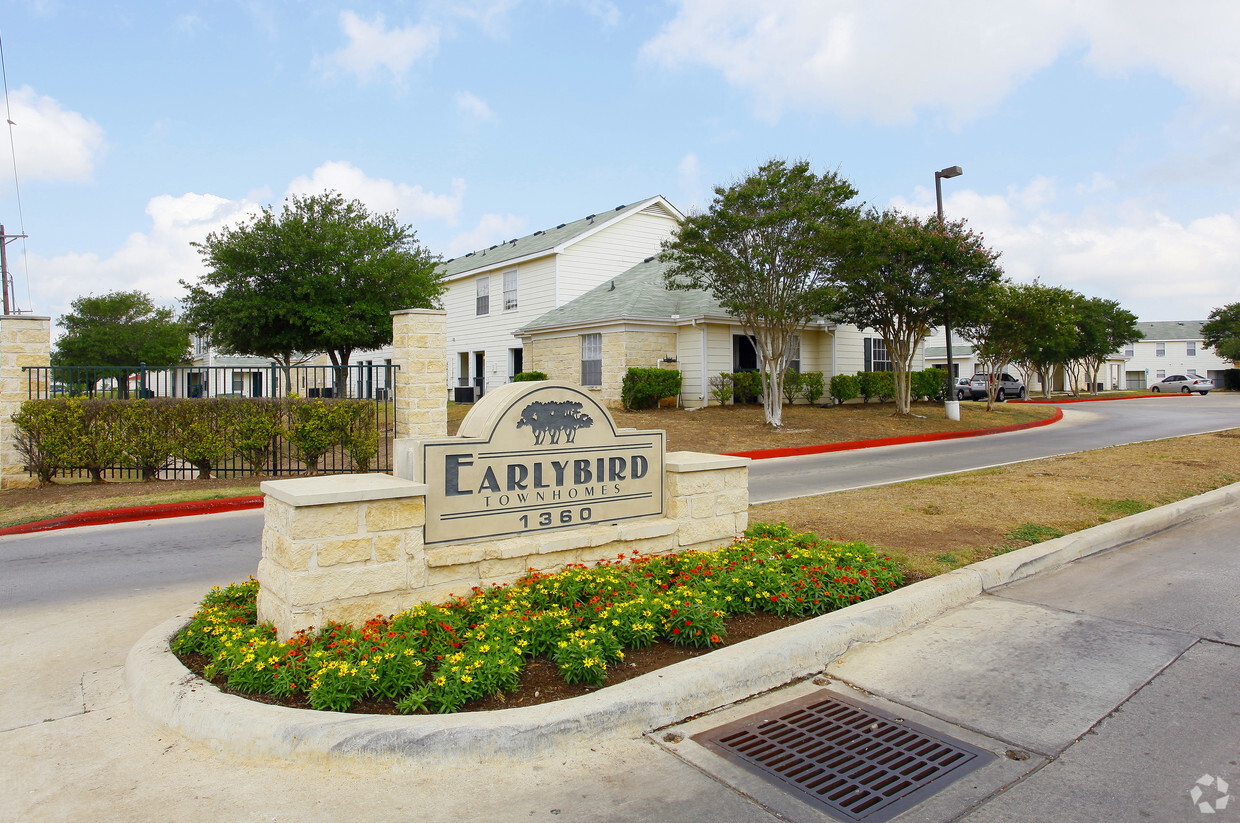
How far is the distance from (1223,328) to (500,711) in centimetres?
7266

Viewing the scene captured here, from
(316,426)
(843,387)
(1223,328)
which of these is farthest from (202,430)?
(1223,328)

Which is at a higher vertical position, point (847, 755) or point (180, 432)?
point (180, 432)

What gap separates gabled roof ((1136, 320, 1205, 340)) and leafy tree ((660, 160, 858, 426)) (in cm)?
6239

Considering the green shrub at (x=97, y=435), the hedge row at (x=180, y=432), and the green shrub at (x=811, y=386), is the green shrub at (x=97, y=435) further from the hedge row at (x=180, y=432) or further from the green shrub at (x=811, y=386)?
the green shrub at (x=811, y=386)

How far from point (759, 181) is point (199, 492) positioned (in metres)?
14.0

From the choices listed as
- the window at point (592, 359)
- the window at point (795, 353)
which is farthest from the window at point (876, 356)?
the window at point (592, 359)

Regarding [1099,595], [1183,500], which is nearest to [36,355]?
[1099,595]

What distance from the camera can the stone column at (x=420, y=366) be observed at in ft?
42.6

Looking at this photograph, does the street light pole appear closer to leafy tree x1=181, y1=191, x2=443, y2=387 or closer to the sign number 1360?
leafy tree x1=181, y1=191, x2=443, y2=387

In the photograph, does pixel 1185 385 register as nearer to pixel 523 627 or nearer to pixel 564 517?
pixel 564 517

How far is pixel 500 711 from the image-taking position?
3.49m

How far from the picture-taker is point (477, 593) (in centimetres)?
486

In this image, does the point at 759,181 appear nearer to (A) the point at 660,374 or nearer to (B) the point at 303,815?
(A) the point at 660,374

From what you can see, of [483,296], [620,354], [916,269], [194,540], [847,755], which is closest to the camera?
[847,755]
